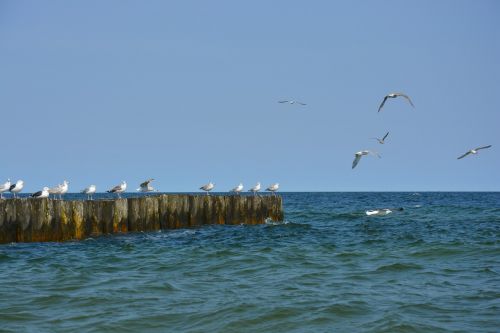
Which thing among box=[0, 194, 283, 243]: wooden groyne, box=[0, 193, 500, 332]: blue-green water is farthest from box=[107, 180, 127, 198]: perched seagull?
box=[0, 193, 500, 332]: blue-green water

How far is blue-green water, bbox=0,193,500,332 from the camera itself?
1058 cm

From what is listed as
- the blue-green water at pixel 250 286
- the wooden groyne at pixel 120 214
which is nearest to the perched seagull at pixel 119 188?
the wooden groyne at pixel 120 214

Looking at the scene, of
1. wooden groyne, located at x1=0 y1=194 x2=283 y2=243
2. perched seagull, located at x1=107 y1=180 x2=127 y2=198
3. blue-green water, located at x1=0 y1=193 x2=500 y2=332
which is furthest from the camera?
perched seagull, located at x1=107 y1=180 x2=127 y2=198

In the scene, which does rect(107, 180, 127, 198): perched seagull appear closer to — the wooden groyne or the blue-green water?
the wooden groyne

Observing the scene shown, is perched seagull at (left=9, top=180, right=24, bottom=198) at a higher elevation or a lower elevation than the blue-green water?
higher

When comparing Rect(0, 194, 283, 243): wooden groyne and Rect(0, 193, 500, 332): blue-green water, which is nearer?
Rect(0, 193, 500, 332): blue-green water

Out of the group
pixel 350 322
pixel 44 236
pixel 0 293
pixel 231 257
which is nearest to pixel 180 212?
pixel 44 236

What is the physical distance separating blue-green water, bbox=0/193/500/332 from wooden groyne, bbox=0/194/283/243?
51 centimetres

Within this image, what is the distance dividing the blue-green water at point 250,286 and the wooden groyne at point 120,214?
0.51 meters

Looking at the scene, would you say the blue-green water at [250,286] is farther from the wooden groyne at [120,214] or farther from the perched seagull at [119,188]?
the perched seagull at [119,188]

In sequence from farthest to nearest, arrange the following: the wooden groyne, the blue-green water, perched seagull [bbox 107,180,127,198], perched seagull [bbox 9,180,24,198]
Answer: perched seagull [bbox 107,180,127,198] → perched seagull [bbox 9,180,24,198] → the wooden groyne → the blue-green water

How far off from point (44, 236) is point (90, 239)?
1.90 meters

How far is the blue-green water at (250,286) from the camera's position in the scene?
10.6 meters

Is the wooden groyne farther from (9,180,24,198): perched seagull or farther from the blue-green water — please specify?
(9,180,24,198): perched seagull
